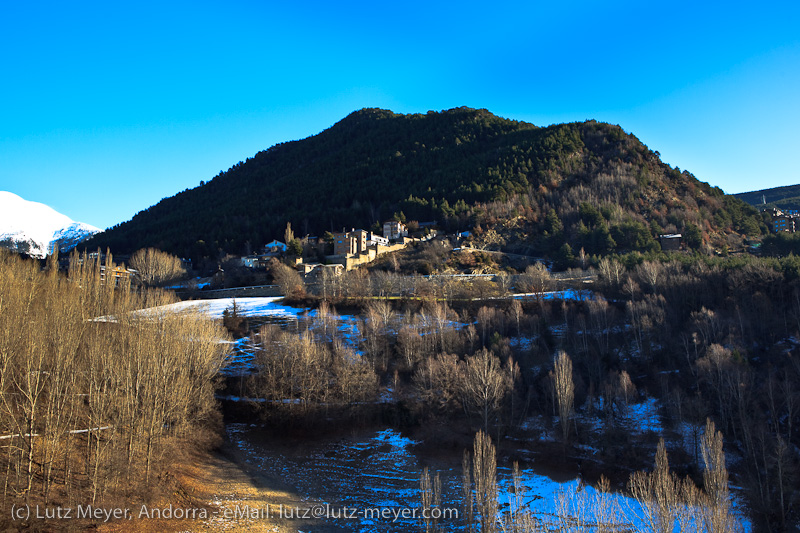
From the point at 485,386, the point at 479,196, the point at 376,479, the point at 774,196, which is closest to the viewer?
the point at 376,479

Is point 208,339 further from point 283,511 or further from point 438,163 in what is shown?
point 438,163

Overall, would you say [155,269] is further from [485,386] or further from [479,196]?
[479,196]

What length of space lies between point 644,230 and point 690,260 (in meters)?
26.3

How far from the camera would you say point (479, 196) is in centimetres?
10494

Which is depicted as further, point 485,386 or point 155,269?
point 155,269

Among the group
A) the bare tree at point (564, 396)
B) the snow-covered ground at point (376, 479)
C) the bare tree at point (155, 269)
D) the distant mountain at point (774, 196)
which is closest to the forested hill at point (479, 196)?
the bare tree at point (155, 269)

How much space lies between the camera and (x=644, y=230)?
267 ft

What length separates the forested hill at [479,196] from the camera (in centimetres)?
9412

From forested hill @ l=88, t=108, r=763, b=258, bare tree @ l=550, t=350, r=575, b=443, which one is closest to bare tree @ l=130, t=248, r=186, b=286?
Result: forested hill @ l=88, t=108, r=763, b=258

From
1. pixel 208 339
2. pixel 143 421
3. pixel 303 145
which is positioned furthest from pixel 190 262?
pixel 303 145

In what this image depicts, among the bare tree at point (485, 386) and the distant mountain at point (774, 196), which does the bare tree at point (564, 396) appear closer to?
the bare tree at point (485, 386)

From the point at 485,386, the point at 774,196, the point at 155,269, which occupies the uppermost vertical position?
the point at 774,196

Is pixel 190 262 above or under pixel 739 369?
above

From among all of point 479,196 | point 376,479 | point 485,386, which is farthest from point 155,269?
point 479,196
